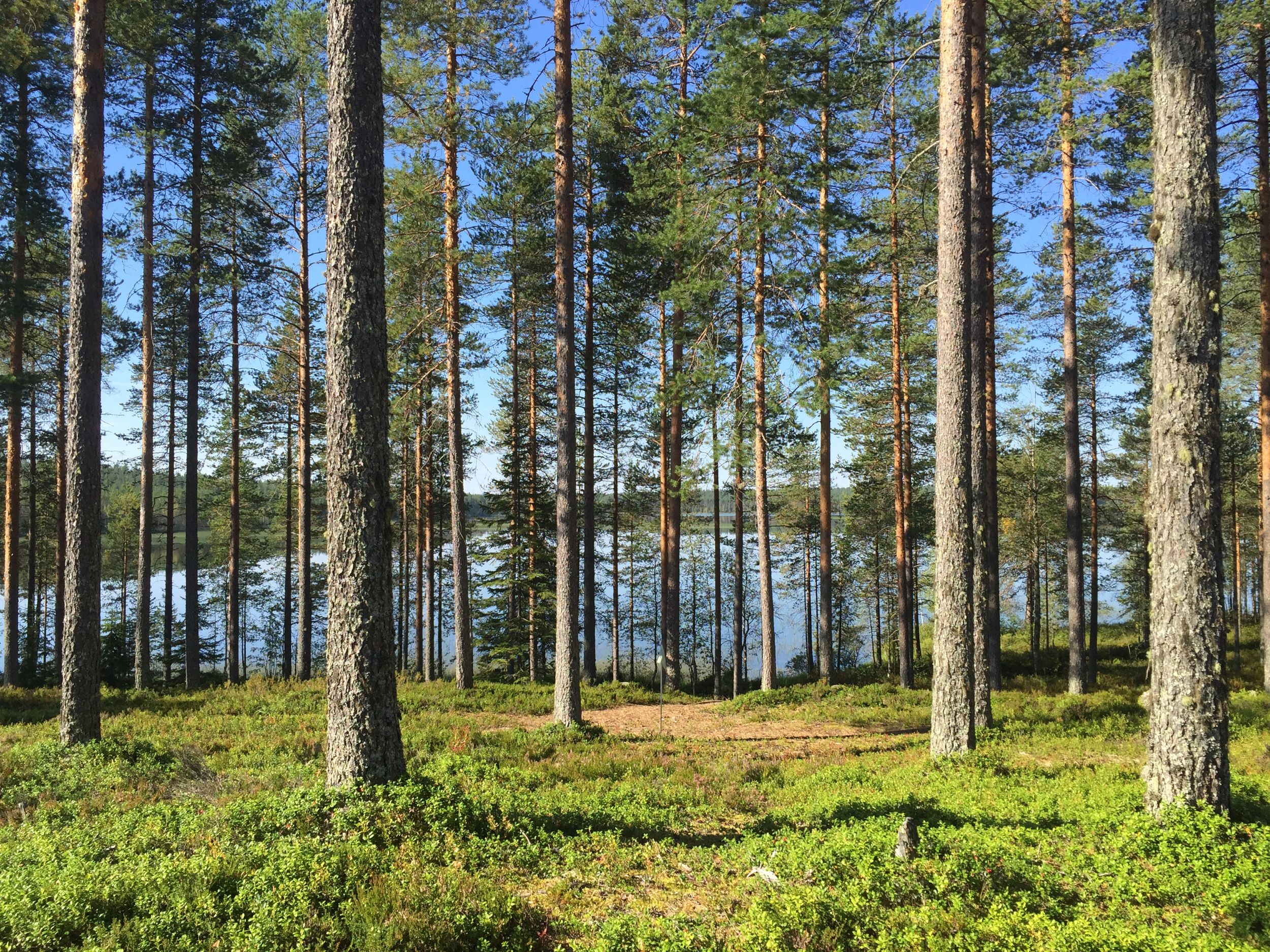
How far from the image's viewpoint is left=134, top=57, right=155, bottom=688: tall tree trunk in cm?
1536

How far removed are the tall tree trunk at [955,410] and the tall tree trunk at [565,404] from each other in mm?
5889

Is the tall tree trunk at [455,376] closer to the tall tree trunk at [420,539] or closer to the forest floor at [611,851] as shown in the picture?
the forest floor at [611,851]

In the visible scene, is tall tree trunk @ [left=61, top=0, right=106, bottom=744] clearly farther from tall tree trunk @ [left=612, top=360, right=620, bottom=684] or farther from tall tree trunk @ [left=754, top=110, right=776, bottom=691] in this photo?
tall tree trunk @ [left=612, top=360, right=620, bottom=684]

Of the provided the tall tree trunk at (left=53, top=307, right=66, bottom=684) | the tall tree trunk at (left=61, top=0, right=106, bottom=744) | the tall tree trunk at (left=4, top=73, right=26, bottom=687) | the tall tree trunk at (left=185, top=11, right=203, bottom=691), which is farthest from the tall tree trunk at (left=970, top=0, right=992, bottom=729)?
the tall tree trunk at (left=53, top=307, right=66, bottom=684)

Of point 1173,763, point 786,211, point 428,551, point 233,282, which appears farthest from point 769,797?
point 233,282

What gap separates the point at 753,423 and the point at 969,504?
7.53m

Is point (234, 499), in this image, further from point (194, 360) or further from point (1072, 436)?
point (1072, 436)

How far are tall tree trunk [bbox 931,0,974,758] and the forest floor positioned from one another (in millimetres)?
1070

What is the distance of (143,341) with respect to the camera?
1570 cm

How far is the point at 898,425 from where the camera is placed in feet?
57.6

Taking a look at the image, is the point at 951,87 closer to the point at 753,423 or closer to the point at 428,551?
the point at 753,423

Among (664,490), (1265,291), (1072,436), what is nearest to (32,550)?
(664,490)

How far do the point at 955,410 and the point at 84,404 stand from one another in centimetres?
1201

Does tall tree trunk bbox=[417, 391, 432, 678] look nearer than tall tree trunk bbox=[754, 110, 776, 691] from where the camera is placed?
No
